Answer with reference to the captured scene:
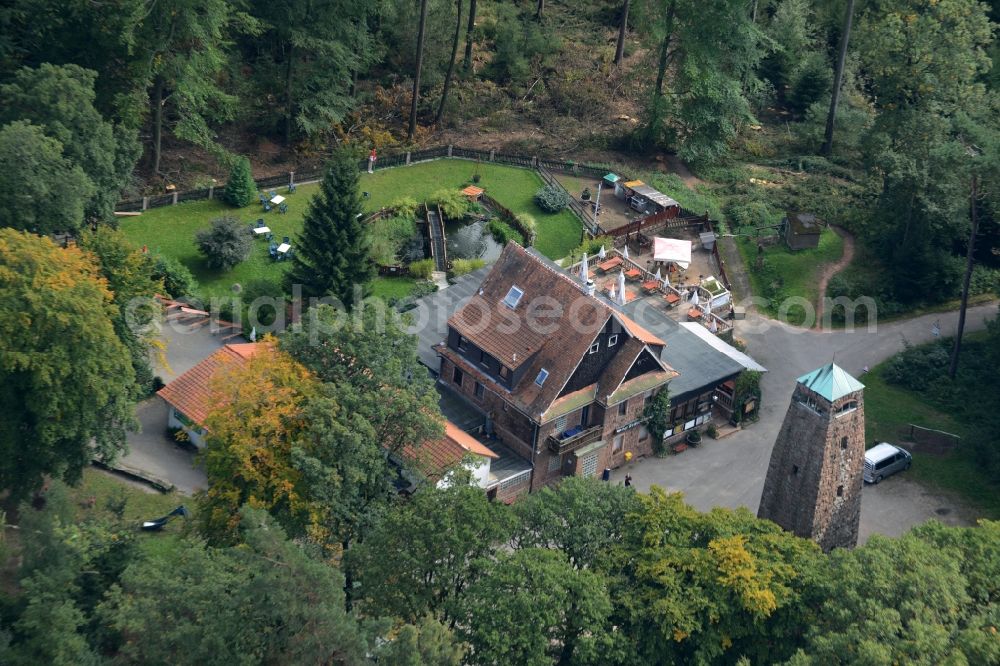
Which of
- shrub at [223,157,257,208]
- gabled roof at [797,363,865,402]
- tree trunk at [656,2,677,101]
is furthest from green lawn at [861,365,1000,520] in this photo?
shrub at [223,157,257,208]

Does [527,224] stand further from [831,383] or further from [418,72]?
[831,383]

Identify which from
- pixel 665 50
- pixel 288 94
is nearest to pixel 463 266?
pixel 288 94

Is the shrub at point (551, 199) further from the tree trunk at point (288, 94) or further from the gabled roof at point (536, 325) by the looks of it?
the gabled roof at point (536, 325)

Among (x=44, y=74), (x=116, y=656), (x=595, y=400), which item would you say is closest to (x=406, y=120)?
(x=44, y=74)

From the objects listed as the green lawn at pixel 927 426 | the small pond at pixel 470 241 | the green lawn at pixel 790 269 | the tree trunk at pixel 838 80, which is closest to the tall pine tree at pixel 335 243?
the small pond at pixel 470 241

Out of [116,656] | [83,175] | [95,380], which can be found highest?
[83,175]

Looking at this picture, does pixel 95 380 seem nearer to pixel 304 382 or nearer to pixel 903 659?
pixel 304 382

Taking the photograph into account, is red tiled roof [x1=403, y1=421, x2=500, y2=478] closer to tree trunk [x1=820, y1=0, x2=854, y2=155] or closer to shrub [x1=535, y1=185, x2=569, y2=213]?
shrub [x1=535, y1=185, x2=569, y2=213]
